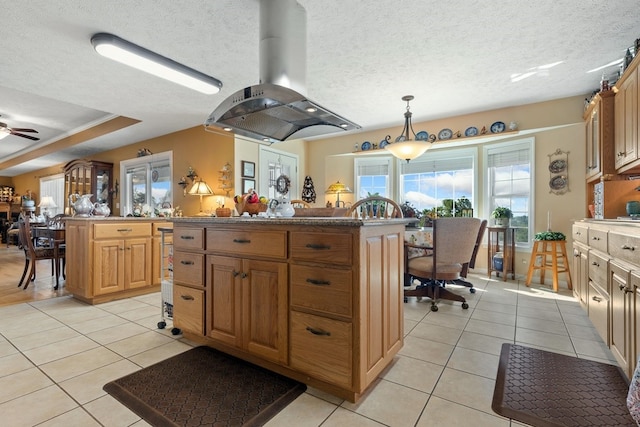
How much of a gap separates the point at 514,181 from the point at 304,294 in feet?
14.3

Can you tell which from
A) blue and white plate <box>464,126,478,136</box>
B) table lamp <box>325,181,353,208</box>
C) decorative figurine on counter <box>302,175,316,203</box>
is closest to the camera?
blue and white plate <box>464,126,478,136</box>

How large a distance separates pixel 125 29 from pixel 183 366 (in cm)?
262

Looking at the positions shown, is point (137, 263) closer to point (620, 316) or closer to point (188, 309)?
point (188, 309)

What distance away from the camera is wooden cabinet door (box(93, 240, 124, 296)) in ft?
10.6

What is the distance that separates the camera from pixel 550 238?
382cm

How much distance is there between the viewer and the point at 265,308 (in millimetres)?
1776

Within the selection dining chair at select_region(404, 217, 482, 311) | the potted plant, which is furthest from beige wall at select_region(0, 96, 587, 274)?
dining chair at select_region(404, 217, 482, 311)

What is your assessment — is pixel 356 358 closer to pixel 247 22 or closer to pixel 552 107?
pixel 247 22

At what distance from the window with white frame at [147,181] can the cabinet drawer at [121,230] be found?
195 cm

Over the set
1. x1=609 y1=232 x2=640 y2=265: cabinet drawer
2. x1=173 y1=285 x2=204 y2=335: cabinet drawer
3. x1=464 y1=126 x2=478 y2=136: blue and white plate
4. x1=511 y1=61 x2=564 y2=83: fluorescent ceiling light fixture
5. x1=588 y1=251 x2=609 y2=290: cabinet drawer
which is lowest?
x1=173 y1=285 x2=204 y2=335: cabinet drawer

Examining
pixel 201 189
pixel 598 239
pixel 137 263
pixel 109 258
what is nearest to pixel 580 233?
pixel 598 239

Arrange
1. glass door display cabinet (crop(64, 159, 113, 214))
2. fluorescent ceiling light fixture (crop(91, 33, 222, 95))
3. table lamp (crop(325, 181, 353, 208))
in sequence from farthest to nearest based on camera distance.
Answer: glass door display cabinet (crop(64, 159, 113, 214)), table lamp (crop(325, 181, 353, 208)), fluorescent ceiling light fixture (crop(91, 33, 222, 95))

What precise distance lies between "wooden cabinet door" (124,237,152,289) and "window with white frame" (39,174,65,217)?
8302 mm

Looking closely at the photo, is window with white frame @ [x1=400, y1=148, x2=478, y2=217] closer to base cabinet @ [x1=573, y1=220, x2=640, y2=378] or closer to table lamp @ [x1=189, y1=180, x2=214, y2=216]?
base cabinet @ [x1=573, y1=220, x2=640, y2=378]
